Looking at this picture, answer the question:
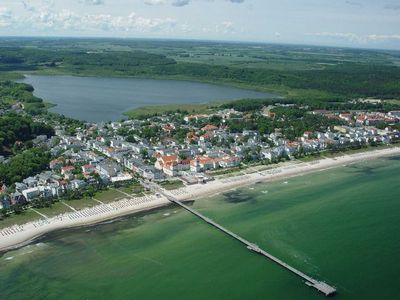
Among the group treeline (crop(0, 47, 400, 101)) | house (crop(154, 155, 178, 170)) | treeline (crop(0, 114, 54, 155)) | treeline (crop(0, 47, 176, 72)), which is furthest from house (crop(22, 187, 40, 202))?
treeline (crop(0, 47, 176, 72))

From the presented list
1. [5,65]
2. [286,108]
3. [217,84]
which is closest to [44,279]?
[286,108]

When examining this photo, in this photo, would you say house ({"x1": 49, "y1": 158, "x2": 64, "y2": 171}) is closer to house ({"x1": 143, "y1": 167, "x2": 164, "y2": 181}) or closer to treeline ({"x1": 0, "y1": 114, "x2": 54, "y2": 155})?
treeline ({"x1": 0, "y1": 114, "x2": 54, "y2": 155})

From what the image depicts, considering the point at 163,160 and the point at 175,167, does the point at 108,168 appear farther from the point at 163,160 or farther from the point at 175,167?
the point at 175,167

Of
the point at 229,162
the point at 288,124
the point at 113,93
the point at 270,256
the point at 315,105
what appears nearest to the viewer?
the point at 270,256

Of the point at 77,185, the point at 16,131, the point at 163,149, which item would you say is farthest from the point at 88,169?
the point at 16,131

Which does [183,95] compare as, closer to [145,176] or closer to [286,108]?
[286,108]

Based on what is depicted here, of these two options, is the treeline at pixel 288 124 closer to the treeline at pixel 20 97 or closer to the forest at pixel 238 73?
the forest at pixel 238 73
